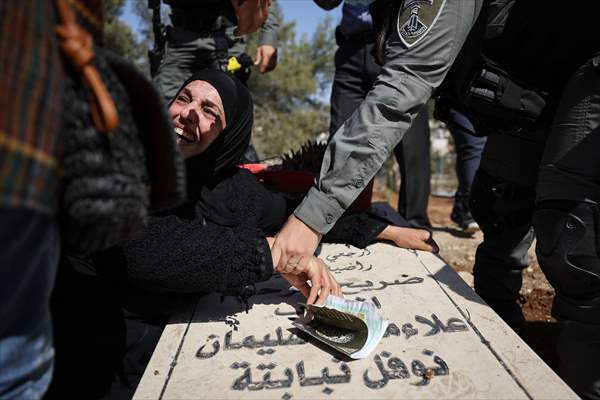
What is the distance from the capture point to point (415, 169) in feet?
11.0

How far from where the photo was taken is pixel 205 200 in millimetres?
1810

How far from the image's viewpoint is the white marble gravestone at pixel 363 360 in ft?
4.07

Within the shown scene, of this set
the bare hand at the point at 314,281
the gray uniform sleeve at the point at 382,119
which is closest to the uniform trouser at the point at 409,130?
the gray uniform sleeve at the point at 382,119

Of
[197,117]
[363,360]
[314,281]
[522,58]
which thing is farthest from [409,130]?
[363,360]

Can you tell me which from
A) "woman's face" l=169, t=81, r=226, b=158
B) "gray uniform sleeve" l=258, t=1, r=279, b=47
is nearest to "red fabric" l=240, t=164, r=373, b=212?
"woman's face" l=169, t=81, r=226, b=158

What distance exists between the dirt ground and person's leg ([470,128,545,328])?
271 millimetres

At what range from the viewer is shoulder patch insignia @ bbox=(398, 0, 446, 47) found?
1541mm

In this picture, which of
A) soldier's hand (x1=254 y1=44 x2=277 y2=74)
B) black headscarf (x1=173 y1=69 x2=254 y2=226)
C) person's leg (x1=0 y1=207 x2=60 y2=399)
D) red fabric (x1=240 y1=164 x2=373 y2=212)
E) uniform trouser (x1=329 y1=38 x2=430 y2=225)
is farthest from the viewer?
soldier's hand (x1=254 y1=44 x2=277 y2=74)

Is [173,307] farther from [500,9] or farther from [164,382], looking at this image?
[500,9]

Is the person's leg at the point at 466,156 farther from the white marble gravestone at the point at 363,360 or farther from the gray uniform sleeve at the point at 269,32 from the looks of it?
the white marble gravestone at the point at 363,360

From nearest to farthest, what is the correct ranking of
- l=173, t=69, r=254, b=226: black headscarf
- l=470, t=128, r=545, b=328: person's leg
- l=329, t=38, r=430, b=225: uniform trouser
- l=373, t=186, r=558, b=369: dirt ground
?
l=173, t=69, r=254, b=226: black headscarf
l=470, t=128, r=545, b=328: person's leg
l=373, t=186, r=558, b=369: dirt ground
l=329, t=38, r=430, b=225: uniform trouser

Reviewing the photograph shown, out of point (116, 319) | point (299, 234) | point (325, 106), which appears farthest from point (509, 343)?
point (325, 106)

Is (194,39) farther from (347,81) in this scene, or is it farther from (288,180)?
(288,180)

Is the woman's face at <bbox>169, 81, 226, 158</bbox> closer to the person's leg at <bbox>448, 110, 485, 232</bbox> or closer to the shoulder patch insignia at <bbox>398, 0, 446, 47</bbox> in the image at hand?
the shoulder patch insignia at <bbox>398, 0, 446, 47</bbox>
